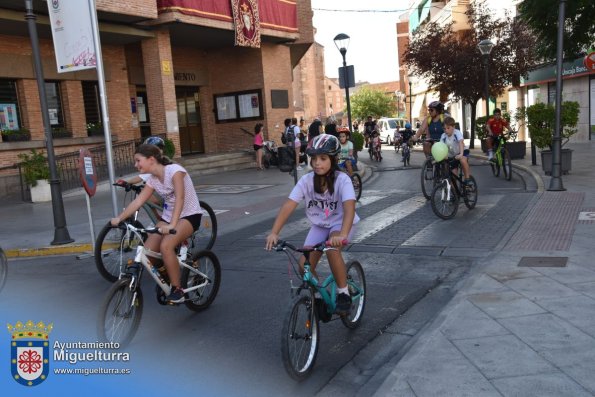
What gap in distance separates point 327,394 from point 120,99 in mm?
18693

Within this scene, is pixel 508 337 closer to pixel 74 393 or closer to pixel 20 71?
pixel 74 393

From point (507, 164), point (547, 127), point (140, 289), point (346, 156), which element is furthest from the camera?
point (547, 127)

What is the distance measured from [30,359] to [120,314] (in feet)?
2.34

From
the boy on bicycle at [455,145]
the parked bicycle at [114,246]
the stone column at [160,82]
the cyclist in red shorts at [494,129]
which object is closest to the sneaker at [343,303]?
the parked bicycle at [114,246]

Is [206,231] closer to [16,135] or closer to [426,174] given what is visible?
[426,174]

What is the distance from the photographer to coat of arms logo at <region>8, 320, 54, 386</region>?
12.1 feet

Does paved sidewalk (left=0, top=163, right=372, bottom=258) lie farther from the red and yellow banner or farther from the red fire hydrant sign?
the red and yellow banner

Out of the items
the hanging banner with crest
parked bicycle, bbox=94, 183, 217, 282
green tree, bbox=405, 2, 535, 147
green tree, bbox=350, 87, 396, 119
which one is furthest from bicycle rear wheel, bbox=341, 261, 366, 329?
green tree, bbox=350, 87, 396, 119

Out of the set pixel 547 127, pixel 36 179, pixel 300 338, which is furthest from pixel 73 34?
pixel 547 127

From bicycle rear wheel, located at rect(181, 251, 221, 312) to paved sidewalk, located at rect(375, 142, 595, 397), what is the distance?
2.03 m

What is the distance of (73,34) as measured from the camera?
948cm

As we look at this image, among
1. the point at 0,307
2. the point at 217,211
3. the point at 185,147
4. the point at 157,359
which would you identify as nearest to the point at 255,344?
the point at 157,359

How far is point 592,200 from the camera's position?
970cm

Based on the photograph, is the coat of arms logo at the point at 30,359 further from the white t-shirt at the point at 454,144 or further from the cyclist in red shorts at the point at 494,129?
the cyclist in red shorts at the point at 494,129
